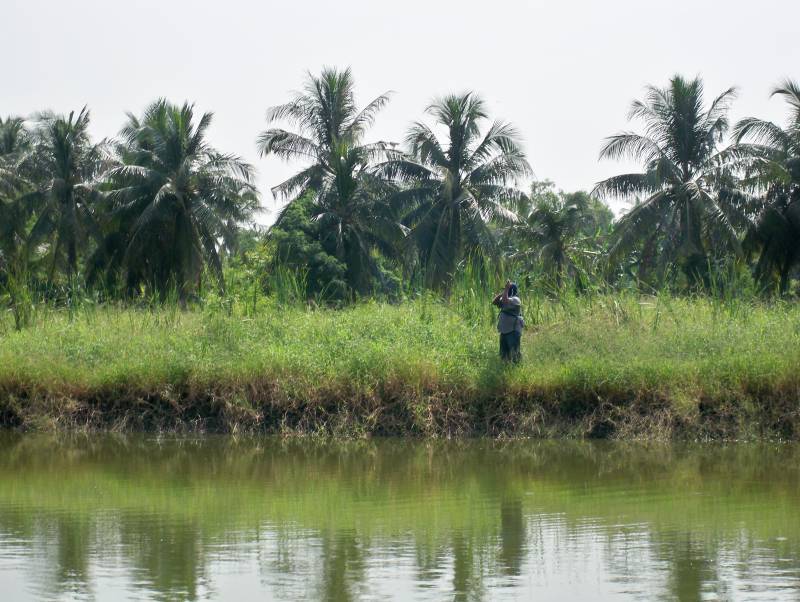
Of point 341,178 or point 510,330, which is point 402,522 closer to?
point 510,330

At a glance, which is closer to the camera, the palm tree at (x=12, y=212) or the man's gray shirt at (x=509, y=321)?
the man's gray shirt at (x=509, y=321)

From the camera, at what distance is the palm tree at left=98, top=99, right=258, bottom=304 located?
30.2 m

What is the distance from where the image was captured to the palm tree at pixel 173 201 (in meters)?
30.2

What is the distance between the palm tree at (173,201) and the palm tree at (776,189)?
1372cm

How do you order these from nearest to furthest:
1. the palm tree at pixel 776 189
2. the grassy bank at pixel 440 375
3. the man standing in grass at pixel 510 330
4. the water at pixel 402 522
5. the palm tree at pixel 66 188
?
1. the water at pixel 402 522
2. the grassy bank at pixel 440 375
3. the man standing in grass at pixel 510 330
4. the palm tree at pixel 776 189
5. the palm tree at pixel 66 188

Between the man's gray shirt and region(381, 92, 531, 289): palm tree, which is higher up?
region(381, 92, 531, 289): palm tree

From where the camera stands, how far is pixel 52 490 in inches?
372

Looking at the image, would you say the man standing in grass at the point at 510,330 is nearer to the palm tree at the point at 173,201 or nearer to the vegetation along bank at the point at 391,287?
the vegetation along bank at the point at 391,287

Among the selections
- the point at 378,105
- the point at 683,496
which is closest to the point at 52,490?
the point at 683,496

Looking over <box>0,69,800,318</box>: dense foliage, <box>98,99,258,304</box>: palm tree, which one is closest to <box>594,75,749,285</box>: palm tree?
<box>0,69,800,318</box>: dense foliage

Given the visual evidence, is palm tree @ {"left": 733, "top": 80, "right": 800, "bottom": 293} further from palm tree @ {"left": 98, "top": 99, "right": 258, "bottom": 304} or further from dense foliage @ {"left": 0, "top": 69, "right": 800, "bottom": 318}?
palm tree @ {"left": 98, "top": 99, "right": 258, "bottom": 304}

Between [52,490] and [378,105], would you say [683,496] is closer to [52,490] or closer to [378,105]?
[52,490]

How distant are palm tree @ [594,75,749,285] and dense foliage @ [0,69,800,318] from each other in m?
0.04

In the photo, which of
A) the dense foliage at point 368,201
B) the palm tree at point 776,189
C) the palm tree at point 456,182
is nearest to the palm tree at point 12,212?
the dense foliage at point 368,201
